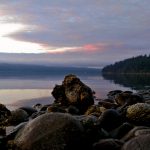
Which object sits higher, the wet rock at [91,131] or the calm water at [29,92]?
the wet rock at [91,131]

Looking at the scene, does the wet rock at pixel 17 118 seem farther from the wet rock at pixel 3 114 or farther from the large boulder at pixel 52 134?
the large boulder at pixel 52 134

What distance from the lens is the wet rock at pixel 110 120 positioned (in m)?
12.3

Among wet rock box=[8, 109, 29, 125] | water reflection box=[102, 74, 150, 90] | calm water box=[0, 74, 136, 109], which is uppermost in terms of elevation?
wet rock box=[8, 109, 29, 125]

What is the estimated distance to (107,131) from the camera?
11906 millimetres

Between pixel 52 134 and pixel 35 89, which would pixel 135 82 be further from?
pixel 52 134

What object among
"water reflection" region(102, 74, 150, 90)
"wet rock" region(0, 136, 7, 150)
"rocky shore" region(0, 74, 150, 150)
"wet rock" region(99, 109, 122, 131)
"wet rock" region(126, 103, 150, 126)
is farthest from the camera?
"water reflection" region(102, 74, 150, 90)

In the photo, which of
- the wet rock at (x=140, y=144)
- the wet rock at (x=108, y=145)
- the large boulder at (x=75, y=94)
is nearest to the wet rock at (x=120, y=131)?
the wet rock at (x=108, y=145)

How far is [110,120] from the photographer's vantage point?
12570mm

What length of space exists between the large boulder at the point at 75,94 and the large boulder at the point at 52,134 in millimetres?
10722

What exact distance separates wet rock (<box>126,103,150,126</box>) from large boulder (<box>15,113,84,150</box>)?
3580 mm

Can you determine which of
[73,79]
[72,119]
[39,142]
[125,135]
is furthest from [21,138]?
[73,79]

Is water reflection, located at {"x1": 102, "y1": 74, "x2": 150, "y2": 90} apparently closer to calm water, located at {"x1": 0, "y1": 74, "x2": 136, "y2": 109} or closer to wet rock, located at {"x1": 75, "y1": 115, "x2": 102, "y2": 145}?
calm water, located at {"x1": 0, "y1": 74, "x2": 136, "y2": 109}

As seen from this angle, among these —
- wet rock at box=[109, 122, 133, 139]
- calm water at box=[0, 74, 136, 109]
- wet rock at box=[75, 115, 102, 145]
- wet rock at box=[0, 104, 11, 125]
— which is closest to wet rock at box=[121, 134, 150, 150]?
wet rock at box=[75, 115, 102, 145]

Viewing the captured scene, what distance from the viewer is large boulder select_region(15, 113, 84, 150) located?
940cm
